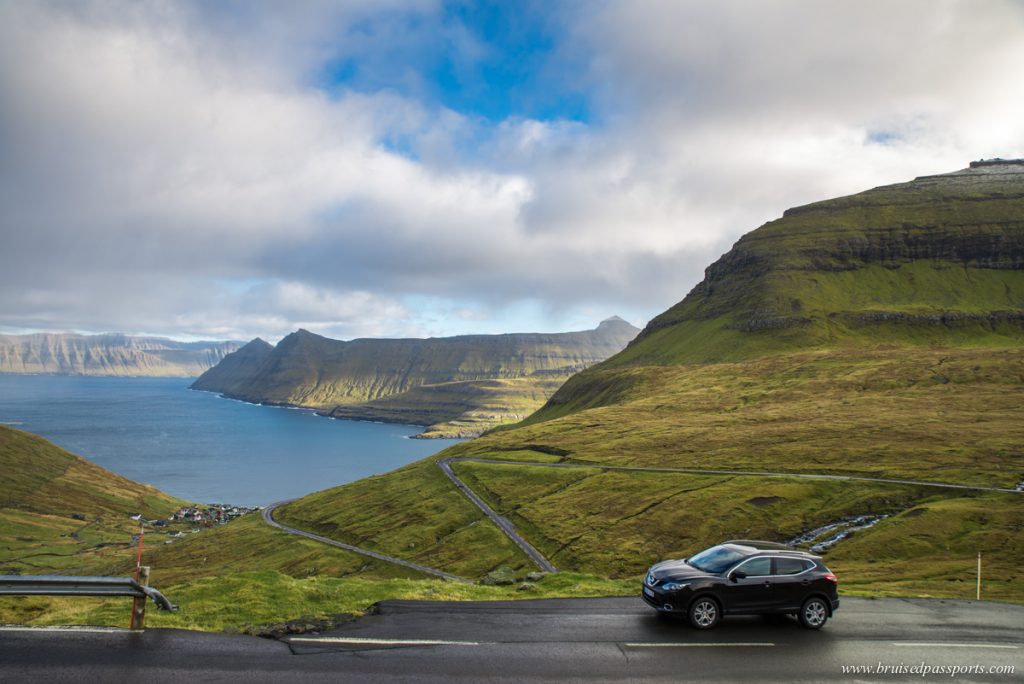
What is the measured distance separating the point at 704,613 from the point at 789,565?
3683 millimetres

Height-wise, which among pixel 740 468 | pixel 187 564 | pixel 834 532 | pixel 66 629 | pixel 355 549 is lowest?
pixel 187 564

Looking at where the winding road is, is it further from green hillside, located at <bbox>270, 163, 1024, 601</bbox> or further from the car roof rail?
the car roof rail

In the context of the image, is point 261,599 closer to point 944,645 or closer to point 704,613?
point 704,613

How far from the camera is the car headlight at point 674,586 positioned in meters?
20.6

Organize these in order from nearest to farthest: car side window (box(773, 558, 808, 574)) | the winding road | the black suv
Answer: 1. the black suv
2. car side window (box(773, 558, 808, 574))
3. the winding road

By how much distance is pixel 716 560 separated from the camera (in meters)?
22.1

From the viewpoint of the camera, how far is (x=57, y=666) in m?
15.0

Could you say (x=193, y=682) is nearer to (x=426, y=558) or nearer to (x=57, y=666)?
(x=57, y=666)

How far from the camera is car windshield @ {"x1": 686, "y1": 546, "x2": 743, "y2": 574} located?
70.5 ft

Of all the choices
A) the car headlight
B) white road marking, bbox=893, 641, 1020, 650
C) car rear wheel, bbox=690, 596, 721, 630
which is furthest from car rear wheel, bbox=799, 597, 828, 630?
the car headlight

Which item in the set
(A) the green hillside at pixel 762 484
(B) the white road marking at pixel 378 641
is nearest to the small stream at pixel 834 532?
(A) the green hillside at pixel 762 484

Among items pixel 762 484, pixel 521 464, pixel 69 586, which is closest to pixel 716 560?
pixel 69 586

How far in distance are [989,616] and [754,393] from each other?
135 metres

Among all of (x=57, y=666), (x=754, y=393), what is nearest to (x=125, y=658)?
(x=57, y=666)
